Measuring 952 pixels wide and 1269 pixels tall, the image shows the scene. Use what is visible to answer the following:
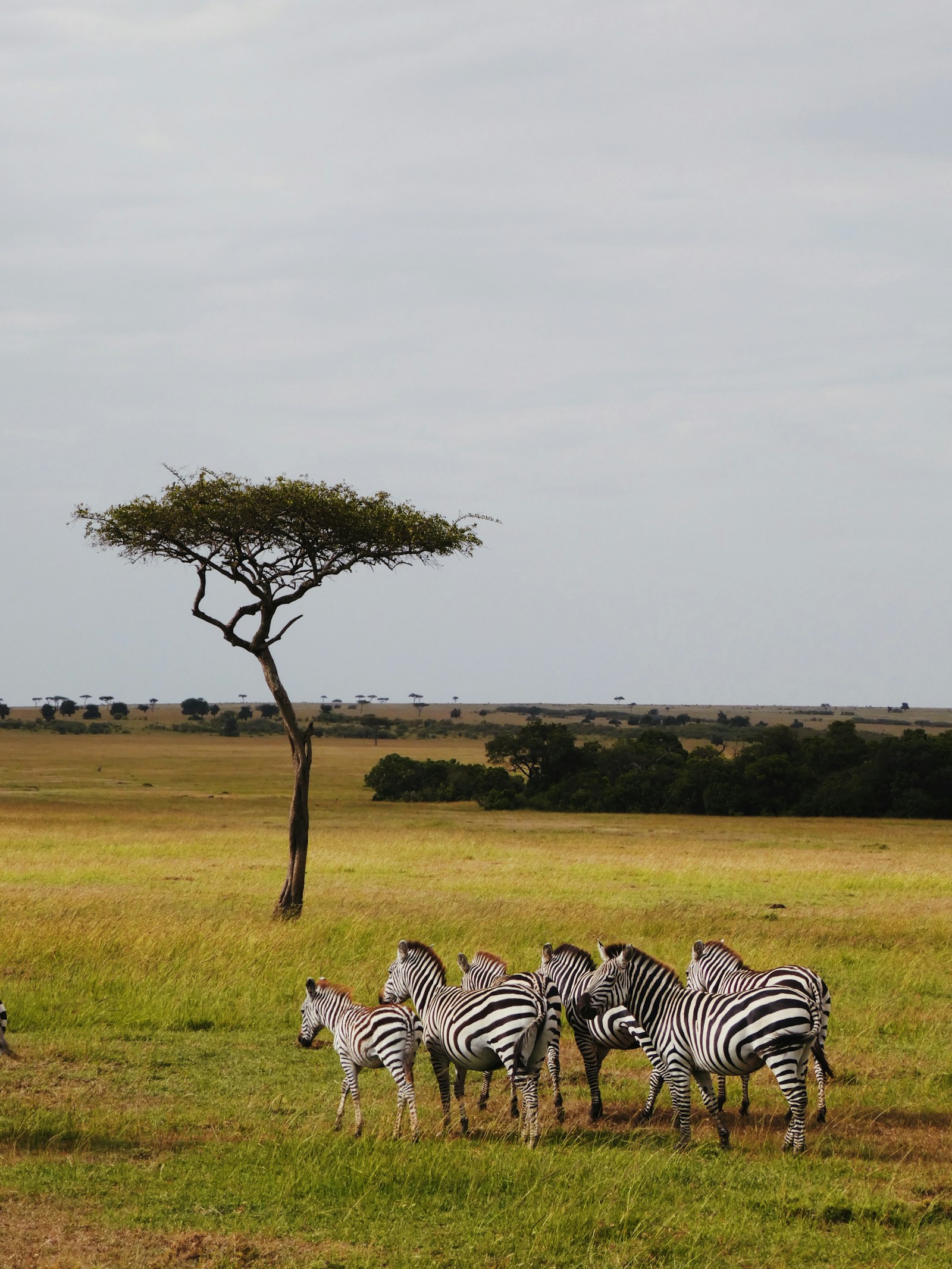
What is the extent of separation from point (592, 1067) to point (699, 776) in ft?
182

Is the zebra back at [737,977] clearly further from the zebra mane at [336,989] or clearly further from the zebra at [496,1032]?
the zebra mane at [336,989]

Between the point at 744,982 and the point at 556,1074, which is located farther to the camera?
the point at 744,982

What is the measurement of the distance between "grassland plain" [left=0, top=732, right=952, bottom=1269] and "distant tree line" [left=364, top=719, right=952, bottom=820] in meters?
30.9

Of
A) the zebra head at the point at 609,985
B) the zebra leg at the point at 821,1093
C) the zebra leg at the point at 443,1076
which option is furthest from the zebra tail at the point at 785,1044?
the zebra leg at the point at 443,1076

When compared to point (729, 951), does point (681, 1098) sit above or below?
below

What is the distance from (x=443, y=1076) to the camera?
10234mm

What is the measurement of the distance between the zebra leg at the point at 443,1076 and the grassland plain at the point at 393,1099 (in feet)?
0.62

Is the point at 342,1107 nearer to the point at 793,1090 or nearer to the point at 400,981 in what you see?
the point at 400,981

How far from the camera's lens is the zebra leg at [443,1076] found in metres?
10.0

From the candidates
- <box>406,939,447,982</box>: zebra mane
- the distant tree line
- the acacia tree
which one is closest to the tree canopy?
the acacia tree

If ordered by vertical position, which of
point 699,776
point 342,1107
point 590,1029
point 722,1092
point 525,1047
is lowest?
point 699,776

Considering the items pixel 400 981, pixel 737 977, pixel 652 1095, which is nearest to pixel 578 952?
pixel 737 977

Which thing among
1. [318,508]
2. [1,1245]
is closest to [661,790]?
[318,508]

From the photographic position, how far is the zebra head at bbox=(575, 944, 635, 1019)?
413 inches
